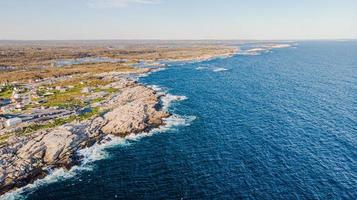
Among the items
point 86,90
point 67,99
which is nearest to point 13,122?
point 67,99

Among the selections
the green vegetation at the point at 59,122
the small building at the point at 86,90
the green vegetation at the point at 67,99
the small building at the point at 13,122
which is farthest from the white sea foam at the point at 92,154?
the small building at the point at 86,90

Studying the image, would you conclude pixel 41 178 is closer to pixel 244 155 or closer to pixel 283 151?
pixel 244 155

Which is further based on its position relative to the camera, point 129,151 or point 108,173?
point 129,151

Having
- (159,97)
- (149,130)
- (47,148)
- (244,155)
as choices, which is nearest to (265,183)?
(244,155)

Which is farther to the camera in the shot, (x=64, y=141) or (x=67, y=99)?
(x=67, y=99)

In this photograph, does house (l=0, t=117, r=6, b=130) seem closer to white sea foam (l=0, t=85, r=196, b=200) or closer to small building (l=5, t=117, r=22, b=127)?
small building (l=5, t=117, r=22, b=127)

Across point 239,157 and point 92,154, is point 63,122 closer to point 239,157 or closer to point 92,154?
point 92,154

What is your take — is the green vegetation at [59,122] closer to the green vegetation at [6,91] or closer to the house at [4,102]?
the house at [4,102]
